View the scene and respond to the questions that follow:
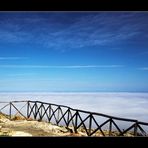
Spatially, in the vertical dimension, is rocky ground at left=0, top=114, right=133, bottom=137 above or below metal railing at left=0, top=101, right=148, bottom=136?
below

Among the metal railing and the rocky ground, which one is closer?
the metal railing

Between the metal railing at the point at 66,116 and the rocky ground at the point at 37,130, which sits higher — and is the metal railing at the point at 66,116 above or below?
above

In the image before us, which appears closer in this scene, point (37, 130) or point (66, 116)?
point (37, 130)

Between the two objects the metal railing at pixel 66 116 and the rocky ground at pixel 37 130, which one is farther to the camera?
the rocky ground at pixel 37 130

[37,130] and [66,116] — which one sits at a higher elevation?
[66,116]
